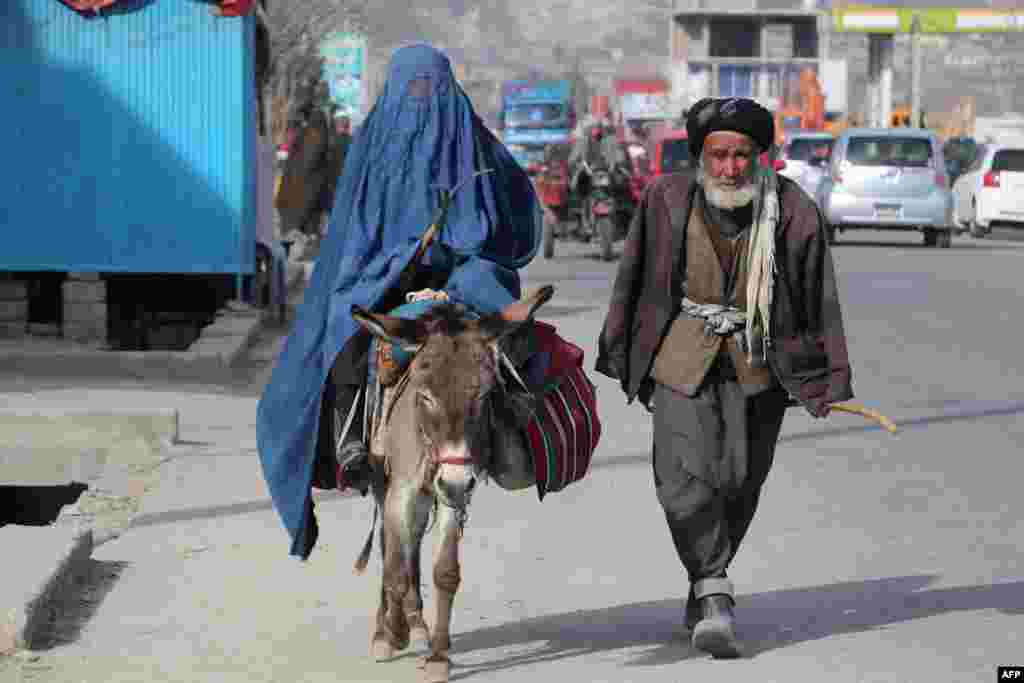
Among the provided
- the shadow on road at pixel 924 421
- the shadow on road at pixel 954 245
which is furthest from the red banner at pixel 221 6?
the shadow on road at pixel 954 245

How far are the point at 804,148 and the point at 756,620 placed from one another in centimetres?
3980

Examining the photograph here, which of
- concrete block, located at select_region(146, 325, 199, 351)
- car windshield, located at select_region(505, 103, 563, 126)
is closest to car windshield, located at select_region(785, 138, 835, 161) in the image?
concrete block, located at select_region(146, 325, 199, 351)

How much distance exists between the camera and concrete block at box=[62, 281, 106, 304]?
1833cm

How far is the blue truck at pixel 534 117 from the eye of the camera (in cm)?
8388

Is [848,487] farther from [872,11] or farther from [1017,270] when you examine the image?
[872,11]

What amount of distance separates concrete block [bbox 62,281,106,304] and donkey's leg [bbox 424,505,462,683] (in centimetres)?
1194

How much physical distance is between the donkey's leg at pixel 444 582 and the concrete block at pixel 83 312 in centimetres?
1196

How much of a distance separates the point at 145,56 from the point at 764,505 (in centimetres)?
920

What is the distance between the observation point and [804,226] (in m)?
7.46

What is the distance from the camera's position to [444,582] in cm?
676

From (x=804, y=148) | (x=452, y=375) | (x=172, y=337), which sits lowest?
(x=172, y=337)

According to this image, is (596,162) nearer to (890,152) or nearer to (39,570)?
(890,152)

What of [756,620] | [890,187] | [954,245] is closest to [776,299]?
[756,620]

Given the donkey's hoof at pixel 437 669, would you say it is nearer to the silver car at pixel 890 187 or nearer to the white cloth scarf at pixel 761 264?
the white cloth scarf at pixel 761 264
